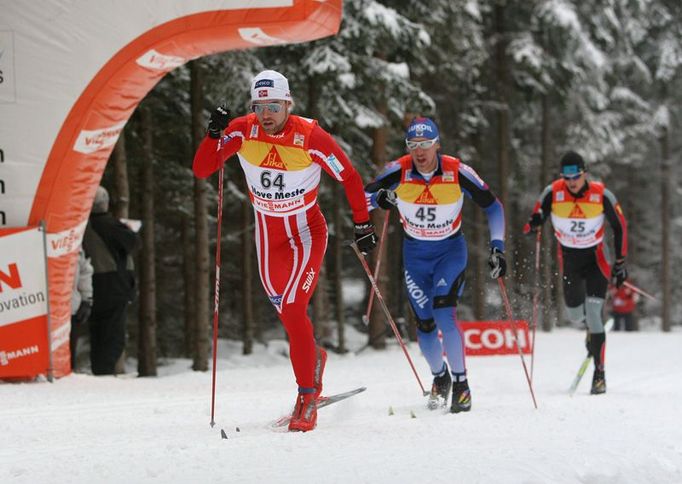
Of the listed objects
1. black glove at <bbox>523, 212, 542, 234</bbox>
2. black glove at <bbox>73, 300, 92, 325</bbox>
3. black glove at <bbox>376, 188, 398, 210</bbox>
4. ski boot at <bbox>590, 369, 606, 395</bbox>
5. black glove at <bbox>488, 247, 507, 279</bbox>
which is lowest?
ski boot at <bbox>590, 369, 606, 395</bbox>

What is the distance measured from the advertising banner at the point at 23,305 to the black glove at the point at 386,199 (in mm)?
3627

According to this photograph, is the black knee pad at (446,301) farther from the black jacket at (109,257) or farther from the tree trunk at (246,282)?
the tree trunk at (246,282)

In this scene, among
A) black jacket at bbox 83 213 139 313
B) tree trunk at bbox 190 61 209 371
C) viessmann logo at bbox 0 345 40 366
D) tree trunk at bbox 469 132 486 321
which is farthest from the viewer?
tree trunk at bbox 469 132 486 321

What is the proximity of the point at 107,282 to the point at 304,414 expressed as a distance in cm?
488

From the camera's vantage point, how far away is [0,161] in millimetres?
8328

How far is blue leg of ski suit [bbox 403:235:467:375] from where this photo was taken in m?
6.60

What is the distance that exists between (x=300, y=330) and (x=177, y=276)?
51.8ft

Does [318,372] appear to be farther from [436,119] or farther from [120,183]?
[436,119]

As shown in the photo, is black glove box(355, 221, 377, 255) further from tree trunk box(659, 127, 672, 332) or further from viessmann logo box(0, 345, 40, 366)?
tree trunk box(659, 127, 672, 332)

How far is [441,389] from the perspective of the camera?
6930 millimetres

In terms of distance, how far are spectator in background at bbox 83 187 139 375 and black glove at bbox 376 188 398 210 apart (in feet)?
14.0

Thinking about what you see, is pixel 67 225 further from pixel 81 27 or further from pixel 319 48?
pixel 319 48

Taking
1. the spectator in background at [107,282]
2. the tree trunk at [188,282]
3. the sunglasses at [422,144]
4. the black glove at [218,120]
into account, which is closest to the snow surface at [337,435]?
the spectator in background at [107,282]

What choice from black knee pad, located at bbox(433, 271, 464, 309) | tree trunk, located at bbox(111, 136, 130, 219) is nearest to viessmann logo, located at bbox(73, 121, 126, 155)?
tree trunk, located at bbox(111, 136, 130, 219)
